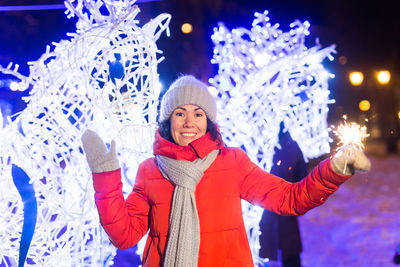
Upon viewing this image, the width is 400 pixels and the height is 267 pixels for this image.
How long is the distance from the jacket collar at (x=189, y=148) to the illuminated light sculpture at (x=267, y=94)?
1.07m

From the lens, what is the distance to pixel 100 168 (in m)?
1.86

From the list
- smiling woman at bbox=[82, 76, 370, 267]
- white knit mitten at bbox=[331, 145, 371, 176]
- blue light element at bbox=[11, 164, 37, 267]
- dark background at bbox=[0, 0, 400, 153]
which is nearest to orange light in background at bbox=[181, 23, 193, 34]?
dark background at bbox=[0, 0, 400, 153]

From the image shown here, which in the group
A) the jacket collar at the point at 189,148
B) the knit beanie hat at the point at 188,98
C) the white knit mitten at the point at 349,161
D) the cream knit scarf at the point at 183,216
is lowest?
the cream knit scarf at the point at 183,216

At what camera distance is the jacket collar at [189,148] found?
6.72 ft

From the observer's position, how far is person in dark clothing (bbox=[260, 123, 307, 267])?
11.7ft

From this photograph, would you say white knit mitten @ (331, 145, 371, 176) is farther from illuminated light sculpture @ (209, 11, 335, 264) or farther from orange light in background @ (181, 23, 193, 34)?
orange light in background @ (181, 23, 193, 34)

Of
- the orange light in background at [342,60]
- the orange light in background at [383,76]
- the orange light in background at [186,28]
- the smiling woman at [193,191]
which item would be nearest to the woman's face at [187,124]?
the smiling woman at [193,191]

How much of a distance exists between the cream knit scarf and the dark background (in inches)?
42.5

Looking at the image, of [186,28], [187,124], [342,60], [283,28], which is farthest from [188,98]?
[342,60]

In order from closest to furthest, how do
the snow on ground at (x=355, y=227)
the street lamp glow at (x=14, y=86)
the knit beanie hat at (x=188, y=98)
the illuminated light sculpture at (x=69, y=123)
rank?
the knit beanie hat at (x=188, y=98) → the illuminated light sculpture at (x=69, y=123) → the street lamp glow at (x=14, y=86) → the snow on ground at (x=355, y=227)

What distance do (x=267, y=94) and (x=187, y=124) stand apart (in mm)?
1388

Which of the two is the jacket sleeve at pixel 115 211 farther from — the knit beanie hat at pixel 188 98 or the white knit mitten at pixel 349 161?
the white knit mitten at pixel 349 161

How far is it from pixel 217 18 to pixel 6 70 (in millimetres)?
5607

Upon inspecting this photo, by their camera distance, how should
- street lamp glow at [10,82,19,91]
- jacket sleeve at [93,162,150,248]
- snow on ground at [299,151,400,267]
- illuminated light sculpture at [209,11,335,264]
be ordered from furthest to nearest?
snow on ground at [299,151,400,267], illuminated light sculpture at [209,11,335,264], street lamp glow at [10,82,19,91], jacket sleeve at [93,162,150,248]
